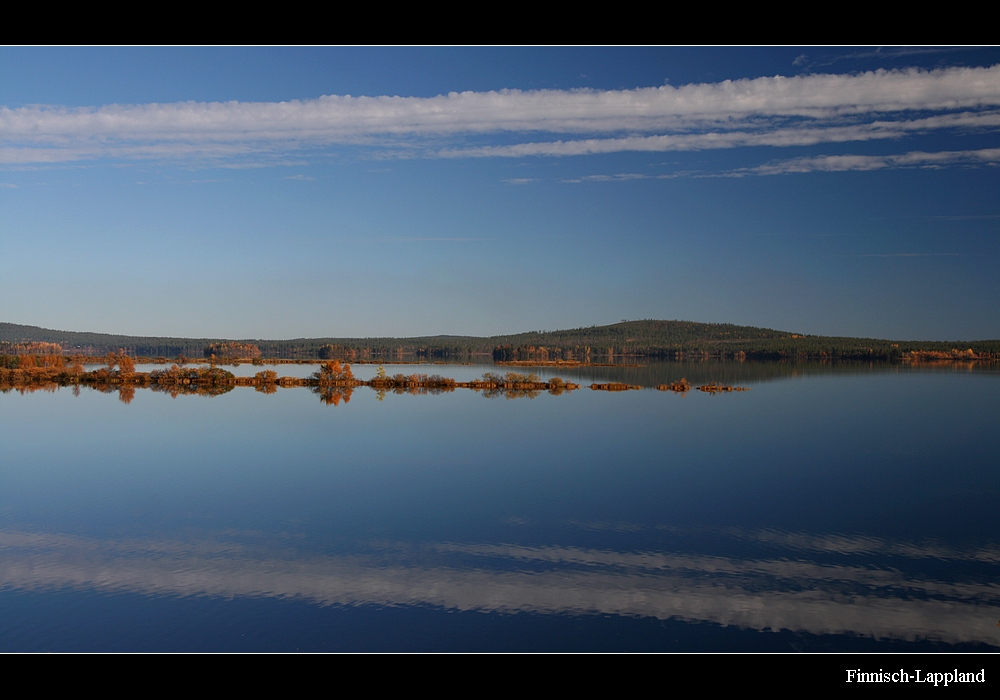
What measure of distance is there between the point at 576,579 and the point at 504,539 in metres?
2.44

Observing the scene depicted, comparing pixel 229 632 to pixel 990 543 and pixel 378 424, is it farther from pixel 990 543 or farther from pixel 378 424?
pixel 378 424

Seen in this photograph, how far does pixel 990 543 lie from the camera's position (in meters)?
14.2

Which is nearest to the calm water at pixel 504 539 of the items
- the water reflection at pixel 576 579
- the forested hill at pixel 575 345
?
the water reflection at pixel 576 579

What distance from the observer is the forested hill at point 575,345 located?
405 feet

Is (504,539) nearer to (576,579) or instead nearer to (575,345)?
(576,579)

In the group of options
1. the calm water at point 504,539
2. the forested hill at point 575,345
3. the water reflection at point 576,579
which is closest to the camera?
the calm water at point 504,539

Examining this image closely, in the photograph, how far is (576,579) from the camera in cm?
1215

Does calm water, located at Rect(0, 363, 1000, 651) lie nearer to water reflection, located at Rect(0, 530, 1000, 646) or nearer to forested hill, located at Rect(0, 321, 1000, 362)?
water reflection, located at Rect(0, 530, 1000, 646)

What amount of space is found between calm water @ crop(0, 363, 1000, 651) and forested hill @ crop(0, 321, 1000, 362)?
88032mm

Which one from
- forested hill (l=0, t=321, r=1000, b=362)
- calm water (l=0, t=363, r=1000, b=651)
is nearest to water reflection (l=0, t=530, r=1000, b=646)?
calm water (l=0, t=363, r=1000, b=651)

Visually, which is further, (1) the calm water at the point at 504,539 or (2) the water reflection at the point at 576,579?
(2) the water reflection at the point at 576,579

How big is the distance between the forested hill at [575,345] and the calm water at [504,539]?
289ft

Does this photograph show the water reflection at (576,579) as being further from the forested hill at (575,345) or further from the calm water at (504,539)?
the forested hill at (575,345)
